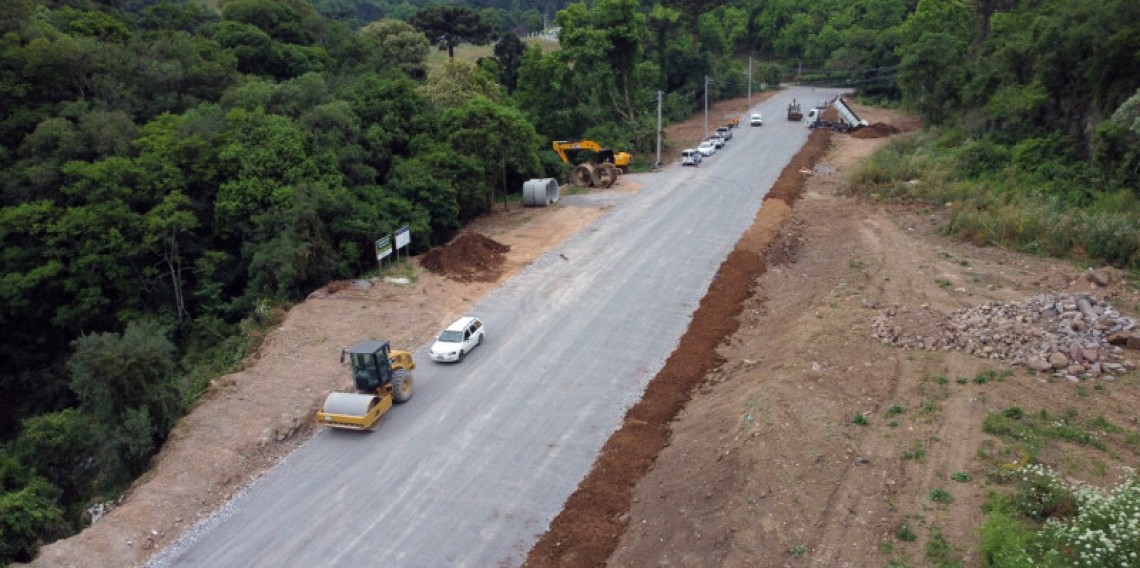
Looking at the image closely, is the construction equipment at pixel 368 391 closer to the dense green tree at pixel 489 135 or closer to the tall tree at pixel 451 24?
the dense green tree at pixel 489 135

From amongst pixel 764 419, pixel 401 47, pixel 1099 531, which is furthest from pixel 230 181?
pixel 401 47

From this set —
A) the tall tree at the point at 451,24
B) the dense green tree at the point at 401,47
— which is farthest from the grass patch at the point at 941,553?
the tall tree at the point at 451,24

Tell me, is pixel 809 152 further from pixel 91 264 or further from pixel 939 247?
pixel 91 264

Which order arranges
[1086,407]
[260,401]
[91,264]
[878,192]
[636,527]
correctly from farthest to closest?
[878,192] → [91,264] → [260,401] → [1086,407] → [636,527]

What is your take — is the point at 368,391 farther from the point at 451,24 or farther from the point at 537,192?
the point at 451,24

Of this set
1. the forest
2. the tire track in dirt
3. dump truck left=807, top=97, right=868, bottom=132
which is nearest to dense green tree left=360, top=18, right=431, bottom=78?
the forest

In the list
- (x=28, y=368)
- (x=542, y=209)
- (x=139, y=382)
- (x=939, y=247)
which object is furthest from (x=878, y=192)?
(x=28, y=368)

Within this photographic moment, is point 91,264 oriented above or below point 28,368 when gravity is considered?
above
